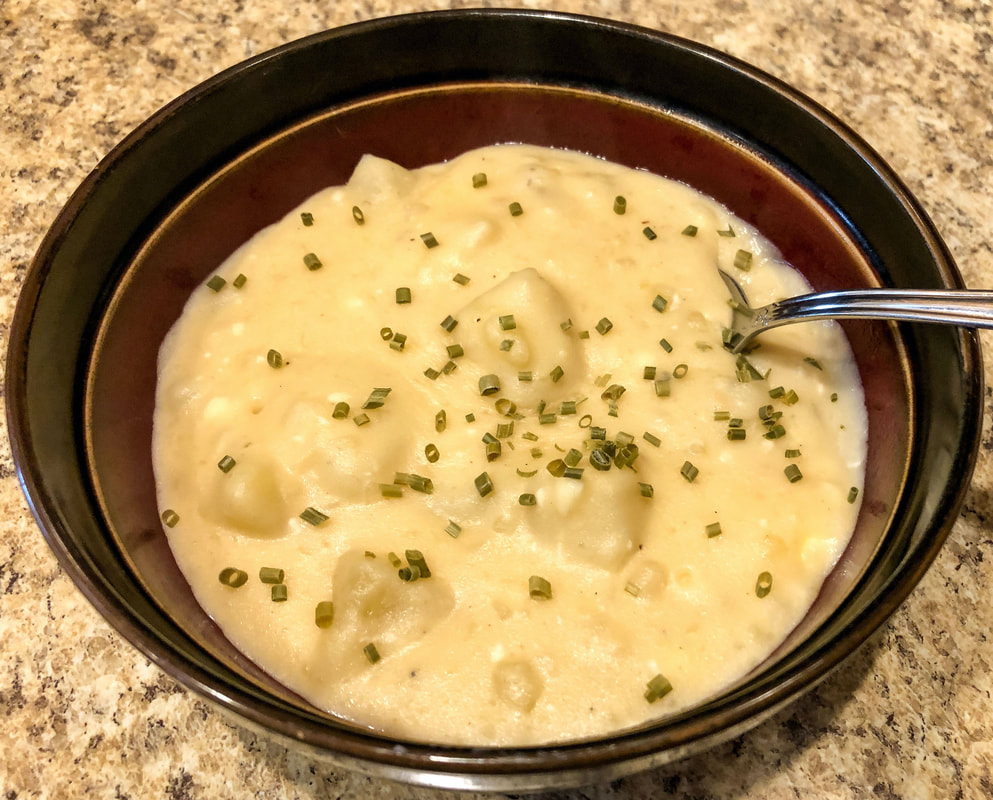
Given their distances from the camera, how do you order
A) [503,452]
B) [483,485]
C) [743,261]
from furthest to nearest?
[743,261]
[503,452]
[483,485]

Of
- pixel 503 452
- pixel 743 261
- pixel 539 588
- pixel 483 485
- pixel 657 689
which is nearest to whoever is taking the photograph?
pixel 657 689

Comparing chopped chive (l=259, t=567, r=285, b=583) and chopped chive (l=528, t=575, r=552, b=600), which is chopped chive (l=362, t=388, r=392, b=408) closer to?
chopped chive (l=259, t=567, r=285, b=583)

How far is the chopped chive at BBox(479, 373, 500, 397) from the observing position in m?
1.82

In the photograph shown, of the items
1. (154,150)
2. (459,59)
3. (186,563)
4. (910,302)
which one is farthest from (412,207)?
(910,302)

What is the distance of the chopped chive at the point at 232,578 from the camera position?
1.59m

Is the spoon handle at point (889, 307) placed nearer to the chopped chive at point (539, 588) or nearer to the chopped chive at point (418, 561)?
the chopped chive at point (539, 588)

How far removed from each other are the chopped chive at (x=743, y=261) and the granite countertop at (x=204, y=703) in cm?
69

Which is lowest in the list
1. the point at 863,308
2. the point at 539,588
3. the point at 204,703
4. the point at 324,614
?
the point at 204,703

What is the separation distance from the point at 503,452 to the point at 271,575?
0.55 m

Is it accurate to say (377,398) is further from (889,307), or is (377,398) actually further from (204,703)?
(889,307)

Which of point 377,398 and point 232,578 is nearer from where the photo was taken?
point 232,578

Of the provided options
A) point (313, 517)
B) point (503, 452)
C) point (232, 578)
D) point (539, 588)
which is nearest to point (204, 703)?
point (232, 578)

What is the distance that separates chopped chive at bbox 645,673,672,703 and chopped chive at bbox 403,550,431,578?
47 centimetres

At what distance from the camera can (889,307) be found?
5.24ft
